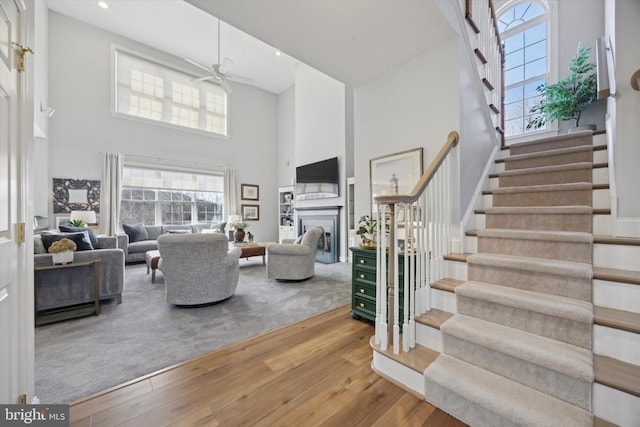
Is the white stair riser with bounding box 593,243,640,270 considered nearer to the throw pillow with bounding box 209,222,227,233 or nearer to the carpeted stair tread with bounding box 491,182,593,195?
the carpeted stair tread with bounding box 491,182,593,195

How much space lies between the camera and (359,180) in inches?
128

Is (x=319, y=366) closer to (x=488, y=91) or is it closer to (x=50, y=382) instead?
(x=50, y=382)

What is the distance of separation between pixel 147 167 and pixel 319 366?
662cm

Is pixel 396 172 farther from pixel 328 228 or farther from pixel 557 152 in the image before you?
pixel 328 228

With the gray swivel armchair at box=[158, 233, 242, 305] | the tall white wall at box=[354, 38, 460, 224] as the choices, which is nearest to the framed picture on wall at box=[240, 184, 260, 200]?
the gray swivel armchair at box=[158, 233, 242, 305]

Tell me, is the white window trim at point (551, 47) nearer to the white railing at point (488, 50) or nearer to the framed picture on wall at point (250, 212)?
the white railing at point (488, 50)

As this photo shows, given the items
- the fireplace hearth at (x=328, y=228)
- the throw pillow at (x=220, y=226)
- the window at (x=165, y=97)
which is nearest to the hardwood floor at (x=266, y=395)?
the fireplace hearth at (x=328, y=228)

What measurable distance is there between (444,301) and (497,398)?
2.22 feet

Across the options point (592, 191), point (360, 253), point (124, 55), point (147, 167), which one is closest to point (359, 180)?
point (360, 253)

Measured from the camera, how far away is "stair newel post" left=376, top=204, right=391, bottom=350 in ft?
5.63

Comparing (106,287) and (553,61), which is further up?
(553,61)

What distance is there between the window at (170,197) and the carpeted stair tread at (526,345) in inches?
279

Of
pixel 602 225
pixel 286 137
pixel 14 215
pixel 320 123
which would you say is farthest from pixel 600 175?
pixel 286 137

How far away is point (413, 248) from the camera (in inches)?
69.6
